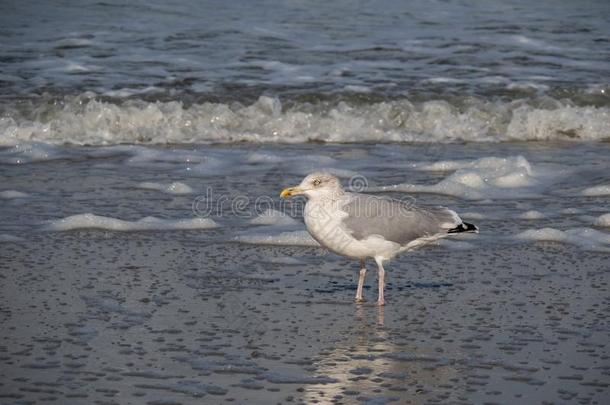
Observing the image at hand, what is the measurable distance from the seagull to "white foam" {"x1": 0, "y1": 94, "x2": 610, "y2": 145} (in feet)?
17.8

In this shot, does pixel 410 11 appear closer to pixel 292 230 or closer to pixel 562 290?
pixel 292 230

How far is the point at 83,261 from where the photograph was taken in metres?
7.25

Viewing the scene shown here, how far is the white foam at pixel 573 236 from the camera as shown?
7777 millimetres

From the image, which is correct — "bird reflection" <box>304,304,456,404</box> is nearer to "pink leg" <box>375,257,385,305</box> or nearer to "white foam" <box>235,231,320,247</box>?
"pink leg" <box>375,257,385,305</box>

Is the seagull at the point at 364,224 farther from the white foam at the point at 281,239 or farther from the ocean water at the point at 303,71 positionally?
the ocean water at the point at 303,71

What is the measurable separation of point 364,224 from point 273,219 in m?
1.87

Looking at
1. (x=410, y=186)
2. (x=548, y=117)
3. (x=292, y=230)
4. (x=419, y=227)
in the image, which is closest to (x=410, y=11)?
(x=548, y=117)

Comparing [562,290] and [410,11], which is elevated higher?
[410,11]

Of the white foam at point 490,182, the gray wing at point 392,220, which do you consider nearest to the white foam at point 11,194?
the white foam at point 490,182

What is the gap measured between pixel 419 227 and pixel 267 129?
20.2 feet

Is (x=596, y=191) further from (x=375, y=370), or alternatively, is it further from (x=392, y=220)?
(x=375, y=370)

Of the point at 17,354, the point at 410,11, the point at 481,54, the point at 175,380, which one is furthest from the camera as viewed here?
the point at 410,11

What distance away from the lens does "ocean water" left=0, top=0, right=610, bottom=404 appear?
5.32m

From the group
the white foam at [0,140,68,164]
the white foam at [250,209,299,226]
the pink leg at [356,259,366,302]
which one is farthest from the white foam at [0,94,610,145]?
the pink leg at [356,259,366,302]
